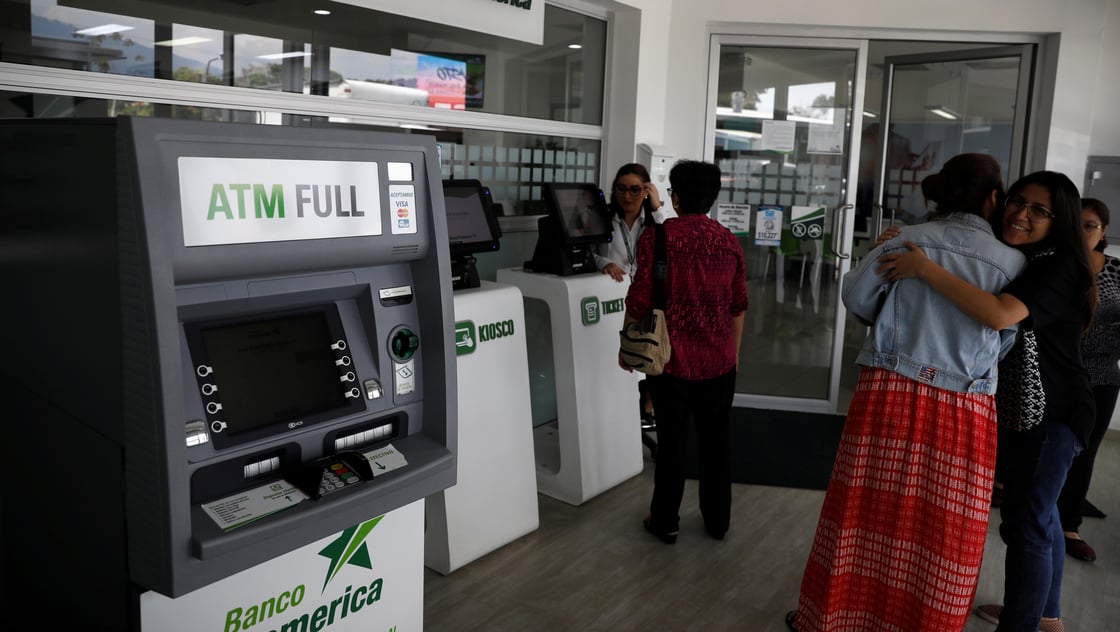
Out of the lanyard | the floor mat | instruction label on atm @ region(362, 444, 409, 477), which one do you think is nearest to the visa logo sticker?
instruction label on atm @ region(362, 444, 409, 477)

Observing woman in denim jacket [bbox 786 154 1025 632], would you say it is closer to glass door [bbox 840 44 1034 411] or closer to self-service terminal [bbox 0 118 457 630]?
self-service terminal [bbox 0 118 457 630]

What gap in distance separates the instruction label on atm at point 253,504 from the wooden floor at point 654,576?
1334 mm

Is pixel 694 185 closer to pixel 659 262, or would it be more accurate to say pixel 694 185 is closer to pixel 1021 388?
pixel 659 262

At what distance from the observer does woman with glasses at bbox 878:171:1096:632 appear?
2.32 meters

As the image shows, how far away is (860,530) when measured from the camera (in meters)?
2.57

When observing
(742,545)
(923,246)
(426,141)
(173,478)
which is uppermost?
(426,141)

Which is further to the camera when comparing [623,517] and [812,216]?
[812,216]

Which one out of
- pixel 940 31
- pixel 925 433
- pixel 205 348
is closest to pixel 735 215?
pixel 940 31

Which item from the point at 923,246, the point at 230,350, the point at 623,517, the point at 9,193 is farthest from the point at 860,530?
the point at 9,193

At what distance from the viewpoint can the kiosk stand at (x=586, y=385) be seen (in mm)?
3732

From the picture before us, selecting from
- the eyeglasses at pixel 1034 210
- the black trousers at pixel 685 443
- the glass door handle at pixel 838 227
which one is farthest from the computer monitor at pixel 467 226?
the glass door handle at pixel 838 227

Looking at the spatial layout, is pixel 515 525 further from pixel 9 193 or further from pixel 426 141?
pixel 9 193

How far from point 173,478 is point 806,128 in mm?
4730

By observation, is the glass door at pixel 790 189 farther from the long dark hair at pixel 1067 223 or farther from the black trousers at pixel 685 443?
the long dark hair at pixel 1067 223
